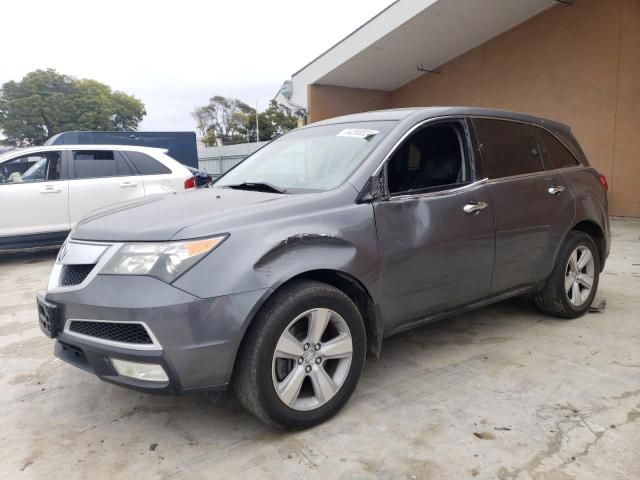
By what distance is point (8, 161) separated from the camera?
22.7 ft

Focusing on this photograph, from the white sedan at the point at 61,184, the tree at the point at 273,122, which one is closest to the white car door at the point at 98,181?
the white sedan at the point at 61,184

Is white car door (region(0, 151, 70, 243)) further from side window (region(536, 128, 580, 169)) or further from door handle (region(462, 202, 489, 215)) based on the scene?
side window (region(536, 128, 580, 169))

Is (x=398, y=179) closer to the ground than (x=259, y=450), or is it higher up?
higher up

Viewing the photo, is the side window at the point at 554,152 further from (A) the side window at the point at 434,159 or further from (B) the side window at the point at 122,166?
(B) the side window at the point at 122,166

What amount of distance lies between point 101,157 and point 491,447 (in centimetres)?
701

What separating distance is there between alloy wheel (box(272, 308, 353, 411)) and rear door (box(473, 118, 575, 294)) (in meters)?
1.43

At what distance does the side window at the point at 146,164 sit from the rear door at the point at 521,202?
18.9 feet

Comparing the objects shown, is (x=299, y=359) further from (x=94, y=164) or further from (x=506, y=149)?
(x=94, y=164)

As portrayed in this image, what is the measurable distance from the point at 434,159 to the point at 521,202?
73cm

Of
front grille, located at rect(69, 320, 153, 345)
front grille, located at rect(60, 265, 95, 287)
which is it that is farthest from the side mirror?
front grille, located at rect(60, 265, 95, 287)

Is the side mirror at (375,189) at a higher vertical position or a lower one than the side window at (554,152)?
lower

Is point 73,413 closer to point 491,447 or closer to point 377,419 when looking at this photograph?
point 377,419

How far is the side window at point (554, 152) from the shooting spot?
4039 mm

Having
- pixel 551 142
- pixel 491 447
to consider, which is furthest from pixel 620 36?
pixel 491 447
